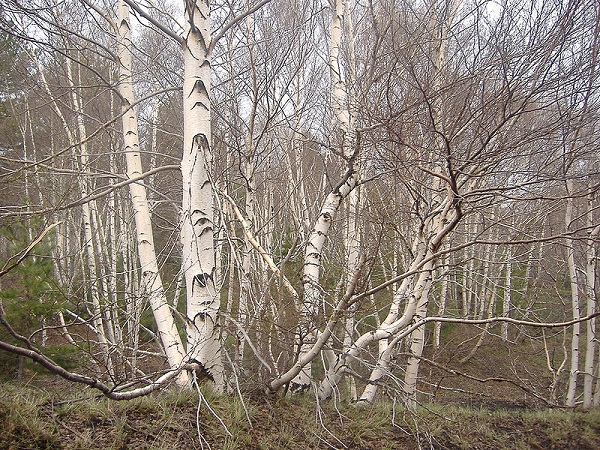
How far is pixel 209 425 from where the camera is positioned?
9.71 ft

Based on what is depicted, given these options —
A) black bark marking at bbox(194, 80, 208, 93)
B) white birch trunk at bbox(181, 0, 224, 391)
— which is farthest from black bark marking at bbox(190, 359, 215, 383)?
black bark marking at bbox(194, 80, 208, 93)

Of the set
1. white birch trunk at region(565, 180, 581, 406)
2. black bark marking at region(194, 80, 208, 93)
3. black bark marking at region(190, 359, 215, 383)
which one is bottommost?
white birch trunk at region(565, 180, 581, 406)

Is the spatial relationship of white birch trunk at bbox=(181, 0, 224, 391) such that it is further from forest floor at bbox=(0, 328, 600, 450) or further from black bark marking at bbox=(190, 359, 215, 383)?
forest floor at bbox=(0, 328, 600, 450)

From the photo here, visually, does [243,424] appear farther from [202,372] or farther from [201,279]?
[201,279]

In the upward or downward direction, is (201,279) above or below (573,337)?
above

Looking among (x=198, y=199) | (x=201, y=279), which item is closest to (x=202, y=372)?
(x=201, y=279)

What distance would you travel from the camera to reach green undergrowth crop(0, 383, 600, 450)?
2.47 meters

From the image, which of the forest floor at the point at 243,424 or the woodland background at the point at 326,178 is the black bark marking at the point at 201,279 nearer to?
the woodland background at the point at 326,178

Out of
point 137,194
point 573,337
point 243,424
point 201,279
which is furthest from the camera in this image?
point 573,337

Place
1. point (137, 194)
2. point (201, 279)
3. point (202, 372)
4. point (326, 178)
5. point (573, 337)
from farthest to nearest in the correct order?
point (573, 337), point (326, 178), point (137, 194), point (202, 372), point (201, 279)

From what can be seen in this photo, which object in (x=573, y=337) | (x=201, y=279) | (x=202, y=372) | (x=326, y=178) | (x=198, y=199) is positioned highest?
(x=326, y=178)

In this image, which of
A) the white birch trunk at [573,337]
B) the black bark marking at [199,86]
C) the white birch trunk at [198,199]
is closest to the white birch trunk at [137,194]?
the white birch trunk at [198,199]

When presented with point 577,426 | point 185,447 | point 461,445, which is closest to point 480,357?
point 577,426

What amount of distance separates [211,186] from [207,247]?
1.38ft
